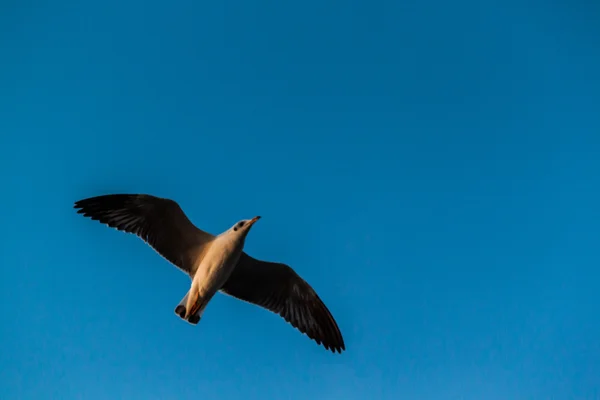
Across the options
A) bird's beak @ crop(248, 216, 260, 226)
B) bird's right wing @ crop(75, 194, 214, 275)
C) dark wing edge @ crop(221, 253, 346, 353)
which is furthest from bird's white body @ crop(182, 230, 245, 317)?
dark wing edge @ crop(221, 253, 346, 353)

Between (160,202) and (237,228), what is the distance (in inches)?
67.7

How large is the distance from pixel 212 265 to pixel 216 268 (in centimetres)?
11

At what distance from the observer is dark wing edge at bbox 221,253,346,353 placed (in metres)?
12.1

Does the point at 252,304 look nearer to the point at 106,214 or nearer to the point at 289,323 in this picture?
the point at 289,323

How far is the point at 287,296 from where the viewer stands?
1255cm

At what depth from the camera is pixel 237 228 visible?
446 inches

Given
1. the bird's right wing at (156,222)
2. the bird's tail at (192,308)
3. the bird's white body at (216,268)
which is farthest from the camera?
the bird's right wing at (156,222)

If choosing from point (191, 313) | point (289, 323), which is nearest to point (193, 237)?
point (191, 313)

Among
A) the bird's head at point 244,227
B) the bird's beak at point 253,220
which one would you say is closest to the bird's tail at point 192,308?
the bird's head at point 244,227

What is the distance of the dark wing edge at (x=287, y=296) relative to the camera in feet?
39.9

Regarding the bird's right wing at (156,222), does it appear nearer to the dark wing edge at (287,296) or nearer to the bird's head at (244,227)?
the bird's head at (244,227)

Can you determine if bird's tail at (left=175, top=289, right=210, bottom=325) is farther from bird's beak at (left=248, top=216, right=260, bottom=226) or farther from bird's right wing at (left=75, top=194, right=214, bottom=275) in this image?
bird's beak at (left=248, top=216, right=260, bottom=226)

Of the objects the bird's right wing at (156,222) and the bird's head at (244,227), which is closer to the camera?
the bird's head at (244,227)

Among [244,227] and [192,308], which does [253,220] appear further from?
[192,308]
